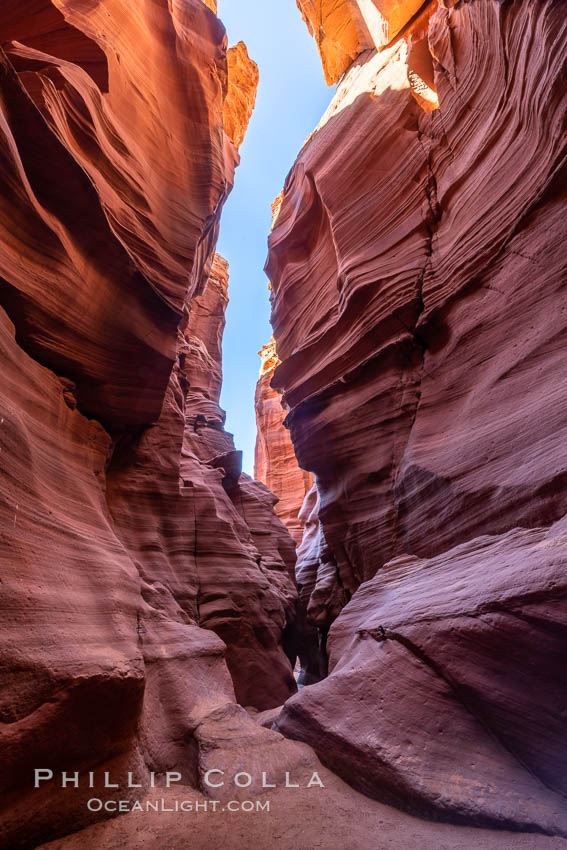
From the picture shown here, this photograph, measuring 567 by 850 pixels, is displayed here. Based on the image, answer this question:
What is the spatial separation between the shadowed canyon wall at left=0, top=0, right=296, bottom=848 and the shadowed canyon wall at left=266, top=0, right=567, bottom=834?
75.7 inches

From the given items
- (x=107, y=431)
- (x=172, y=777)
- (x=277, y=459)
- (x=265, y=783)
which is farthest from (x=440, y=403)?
(x=277, y=459)

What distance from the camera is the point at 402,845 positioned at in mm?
2990

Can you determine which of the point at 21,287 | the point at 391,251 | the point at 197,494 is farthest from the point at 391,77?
the point at 197,494

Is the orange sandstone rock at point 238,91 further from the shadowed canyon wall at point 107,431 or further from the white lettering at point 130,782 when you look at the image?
the white lettering at point 130,782

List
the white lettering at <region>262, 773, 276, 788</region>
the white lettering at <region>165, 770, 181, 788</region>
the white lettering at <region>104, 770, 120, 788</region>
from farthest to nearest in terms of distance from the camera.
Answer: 1. the white lettering at <region>165, 770, 181, 788</region>
2. the white lettering at <region>262, 773, 276, 788</region>
3. the white lettering at <region>104, 770, 120, 788</region>

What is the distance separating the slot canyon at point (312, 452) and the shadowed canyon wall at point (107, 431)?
38 mm

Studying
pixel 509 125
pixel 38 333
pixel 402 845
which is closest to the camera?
pixel 402 845

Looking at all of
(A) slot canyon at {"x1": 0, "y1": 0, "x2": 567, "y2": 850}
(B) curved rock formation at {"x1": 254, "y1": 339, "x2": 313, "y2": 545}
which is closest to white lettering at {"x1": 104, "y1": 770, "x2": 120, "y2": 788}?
(A) slot canyon at {"x1": 0, "y1": 0, "x2": 567, "y2": 850}

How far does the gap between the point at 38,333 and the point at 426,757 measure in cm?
632

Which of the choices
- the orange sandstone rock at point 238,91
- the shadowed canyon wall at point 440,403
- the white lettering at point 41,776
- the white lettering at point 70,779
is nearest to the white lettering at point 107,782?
the white lettering at point 70,779

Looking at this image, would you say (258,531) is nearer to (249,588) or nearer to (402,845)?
(249,588)

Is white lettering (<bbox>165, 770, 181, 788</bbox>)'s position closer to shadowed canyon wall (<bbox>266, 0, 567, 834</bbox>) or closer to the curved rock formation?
shadowed canyon wall (<bbox>266, 0, 567, 834</bbox>)

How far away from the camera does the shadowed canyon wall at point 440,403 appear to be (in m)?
3.55

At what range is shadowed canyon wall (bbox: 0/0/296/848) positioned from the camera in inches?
140
